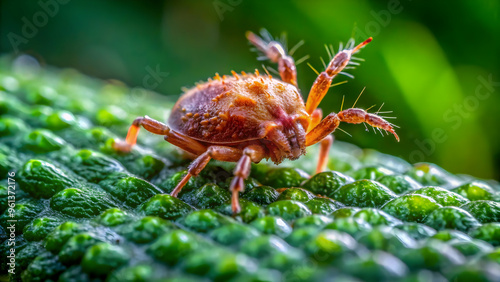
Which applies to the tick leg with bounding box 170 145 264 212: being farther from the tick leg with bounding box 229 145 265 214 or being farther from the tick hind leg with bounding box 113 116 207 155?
the tick hind leg with bounding box 113 116 207 155

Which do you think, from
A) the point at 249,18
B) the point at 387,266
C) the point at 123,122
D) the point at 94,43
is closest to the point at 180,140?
the point at 123,122

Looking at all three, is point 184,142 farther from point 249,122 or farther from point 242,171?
point 242,171

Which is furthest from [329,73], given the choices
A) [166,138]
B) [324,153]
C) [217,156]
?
[166,138]

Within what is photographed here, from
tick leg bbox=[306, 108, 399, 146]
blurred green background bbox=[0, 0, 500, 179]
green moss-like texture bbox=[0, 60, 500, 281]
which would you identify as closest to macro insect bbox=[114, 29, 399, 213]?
tick leg bbox=[306, 108, 399, 146]

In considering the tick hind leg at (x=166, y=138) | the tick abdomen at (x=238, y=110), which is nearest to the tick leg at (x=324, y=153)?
the tick abdomen at (x=238, y=110)

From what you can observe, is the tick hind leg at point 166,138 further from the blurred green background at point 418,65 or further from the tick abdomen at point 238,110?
the blurred green background at point 418,65

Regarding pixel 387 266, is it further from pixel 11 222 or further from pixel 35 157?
pixel 35 157

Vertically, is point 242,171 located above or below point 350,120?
below
